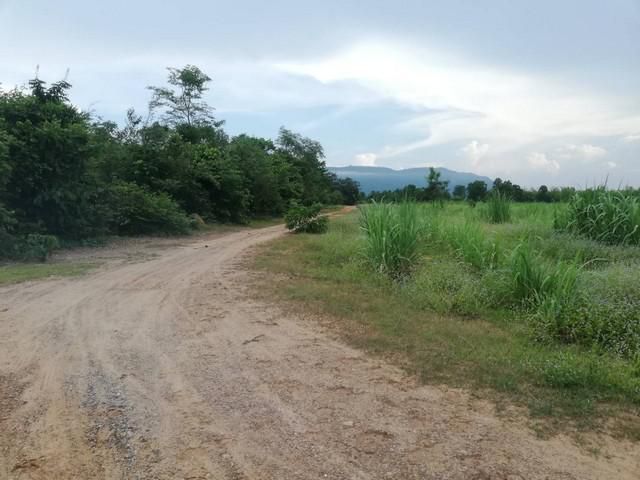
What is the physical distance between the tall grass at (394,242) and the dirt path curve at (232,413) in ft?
9.02

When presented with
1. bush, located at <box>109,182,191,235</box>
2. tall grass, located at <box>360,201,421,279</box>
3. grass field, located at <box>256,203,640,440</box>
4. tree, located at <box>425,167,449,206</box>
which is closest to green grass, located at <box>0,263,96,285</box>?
grass field, located at <box>256,203,640,440</box>

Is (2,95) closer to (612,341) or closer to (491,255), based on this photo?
(491,255)

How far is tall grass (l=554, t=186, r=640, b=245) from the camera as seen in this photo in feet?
29.5

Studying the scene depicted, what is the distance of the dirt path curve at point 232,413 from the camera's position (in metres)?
2.71

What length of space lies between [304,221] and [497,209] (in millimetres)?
5683

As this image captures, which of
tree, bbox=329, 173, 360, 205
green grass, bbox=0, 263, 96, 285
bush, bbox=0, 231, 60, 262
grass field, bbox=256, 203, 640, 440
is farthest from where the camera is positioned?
tree, bbox=329, 173, 360, 205

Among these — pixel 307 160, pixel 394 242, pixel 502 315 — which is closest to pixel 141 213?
pixel 394 242

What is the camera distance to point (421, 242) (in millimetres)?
8508

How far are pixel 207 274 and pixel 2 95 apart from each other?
6.46 metres

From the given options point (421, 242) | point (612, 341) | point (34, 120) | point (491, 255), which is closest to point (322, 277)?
point (421, 242)

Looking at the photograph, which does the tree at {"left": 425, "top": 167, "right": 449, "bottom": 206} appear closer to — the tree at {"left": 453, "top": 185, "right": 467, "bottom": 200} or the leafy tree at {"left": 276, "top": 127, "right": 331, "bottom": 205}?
the tree at {"left": 453, "top": 185, "right": 467, "bottom": 200}

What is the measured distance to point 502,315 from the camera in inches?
219

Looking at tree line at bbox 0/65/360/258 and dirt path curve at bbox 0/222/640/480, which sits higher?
tree line at bbox 0/65/360/258

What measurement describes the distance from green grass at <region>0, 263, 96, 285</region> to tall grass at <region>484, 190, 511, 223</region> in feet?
31.6
